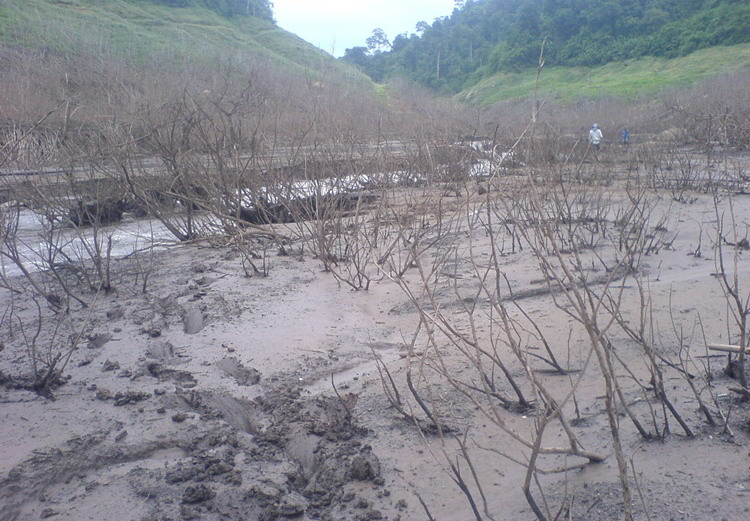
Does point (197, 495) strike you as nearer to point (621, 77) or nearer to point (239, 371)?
point (239, 371)

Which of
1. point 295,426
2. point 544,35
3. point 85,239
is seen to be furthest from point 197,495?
point 544,35

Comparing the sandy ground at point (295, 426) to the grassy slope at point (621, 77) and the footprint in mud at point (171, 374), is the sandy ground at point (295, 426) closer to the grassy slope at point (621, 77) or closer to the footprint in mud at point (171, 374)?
the footprint in mud at point (171, 374)

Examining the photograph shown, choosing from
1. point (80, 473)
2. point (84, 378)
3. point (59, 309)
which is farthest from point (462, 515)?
point (59, 309)

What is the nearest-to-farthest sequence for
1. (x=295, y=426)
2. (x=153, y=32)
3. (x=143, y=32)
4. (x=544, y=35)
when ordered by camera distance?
(x=295, y=426) → (x=544, y=35) → (x=143, y=32) → (x=153, y=32)

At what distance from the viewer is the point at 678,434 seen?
120 inches

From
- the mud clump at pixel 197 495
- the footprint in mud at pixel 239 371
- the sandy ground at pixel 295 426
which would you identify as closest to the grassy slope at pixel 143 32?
the sandy ground at pixel 295 426

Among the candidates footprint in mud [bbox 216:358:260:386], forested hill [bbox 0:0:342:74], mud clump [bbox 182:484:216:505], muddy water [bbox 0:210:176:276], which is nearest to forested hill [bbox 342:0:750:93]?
forested hill [bbox 0:0:342:74]

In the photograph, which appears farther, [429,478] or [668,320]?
[668,320]

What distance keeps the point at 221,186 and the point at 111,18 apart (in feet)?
125

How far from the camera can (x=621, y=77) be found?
3844 cm

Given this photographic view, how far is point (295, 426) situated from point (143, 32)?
4131cm

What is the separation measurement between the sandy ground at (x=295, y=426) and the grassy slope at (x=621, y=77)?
31607 mm

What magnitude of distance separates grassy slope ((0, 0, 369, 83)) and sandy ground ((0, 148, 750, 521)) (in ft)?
64.3

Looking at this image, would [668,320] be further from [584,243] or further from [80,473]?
[80,473]
